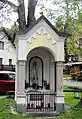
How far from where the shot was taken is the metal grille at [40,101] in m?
14.8

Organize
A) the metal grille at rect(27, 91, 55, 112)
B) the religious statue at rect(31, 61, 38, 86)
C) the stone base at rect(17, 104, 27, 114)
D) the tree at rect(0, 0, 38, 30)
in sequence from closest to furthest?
the stone base at rect(17, 104, 27, 114), the metal grille at rect(27, 91, 55, 112), the religious statue at rect(31, 61, 38, 86), the tree at rect(0, 0, 38, 30)

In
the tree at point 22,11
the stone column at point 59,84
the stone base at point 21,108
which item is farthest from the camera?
the tree at point 22,11

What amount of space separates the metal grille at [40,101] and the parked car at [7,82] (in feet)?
29.9

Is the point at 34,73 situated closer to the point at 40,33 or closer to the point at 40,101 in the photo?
the point at 40,101

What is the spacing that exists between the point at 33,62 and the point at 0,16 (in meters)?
3.15

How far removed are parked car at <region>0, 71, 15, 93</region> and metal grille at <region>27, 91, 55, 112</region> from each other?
29.9 ft

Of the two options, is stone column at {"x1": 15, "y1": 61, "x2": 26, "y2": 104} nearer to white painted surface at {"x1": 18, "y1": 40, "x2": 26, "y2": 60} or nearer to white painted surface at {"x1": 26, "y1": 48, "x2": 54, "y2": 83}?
white painted surface at {"x1": 18, "y1": 40, "x2": 26, "y2": 60}

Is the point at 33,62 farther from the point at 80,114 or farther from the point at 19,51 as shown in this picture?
the point at 80,114

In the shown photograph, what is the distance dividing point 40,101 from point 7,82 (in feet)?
30.9

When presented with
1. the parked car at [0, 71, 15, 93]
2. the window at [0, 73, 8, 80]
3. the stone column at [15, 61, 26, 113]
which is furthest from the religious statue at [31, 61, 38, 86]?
the window at [0, 73, 8, 80]

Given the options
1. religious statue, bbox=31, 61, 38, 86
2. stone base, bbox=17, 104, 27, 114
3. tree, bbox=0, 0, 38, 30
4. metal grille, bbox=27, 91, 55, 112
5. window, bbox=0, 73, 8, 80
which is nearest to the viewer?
stone base, bbox=17, 104, 27, 114

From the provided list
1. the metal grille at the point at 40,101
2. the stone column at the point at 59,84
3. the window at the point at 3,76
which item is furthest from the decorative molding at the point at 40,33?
the window at the point at 3,76

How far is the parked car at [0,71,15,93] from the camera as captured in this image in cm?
2419

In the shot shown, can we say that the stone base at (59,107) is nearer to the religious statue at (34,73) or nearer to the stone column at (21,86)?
the stone column at (21,86)
